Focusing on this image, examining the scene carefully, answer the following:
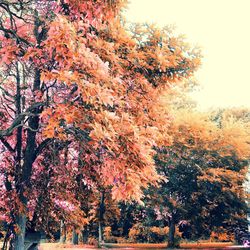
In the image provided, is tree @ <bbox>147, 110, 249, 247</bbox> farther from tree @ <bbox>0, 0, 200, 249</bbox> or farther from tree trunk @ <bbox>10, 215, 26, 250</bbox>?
tree trunk @ <bbox>10, 215, 26, 250</bbox>

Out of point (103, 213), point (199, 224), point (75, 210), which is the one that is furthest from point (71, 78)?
point (103, 213)

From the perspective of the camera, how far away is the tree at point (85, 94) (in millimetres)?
6731

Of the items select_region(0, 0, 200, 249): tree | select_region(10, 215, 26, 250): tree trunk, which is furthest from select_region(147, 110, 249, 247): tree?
select_region(10, 215, 26, 250): tree trunk

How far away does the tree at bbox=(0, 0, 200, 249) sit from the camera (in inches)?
265

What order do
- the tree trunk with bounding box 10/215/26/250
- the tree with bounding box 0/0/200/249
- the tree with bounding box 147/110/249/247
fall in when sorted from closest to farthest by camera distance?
the tree with bounding box 0/0/200/249
the tree trunk with bounding box 10/215/26/250
the tree with bounding box 147/110/249/247

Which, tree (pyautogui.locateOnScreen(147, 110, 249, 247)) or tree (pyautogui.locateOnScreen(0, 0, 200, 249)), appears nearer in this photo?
tree (pyautogui.locateOnScreen(0, 0, 200, 249))

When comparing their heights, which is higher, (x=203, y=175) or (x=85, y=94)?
(x=203, y=175)

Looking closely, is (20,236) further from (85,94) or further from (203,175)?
(203,175)

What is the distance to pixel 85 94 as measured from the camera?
255 inches

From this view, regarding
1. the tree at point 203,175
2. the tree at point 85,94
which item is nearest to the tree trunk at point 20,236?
the tree at point 85,94

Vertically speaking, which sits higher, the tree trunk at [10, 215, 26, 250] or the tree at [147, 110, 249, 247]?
the tree at [147, 110, 249, 247]

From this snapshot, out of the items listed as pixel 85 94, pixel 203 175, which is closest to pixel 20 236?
pixel 85 94

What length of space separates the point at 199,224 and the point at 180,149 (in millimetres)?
6080

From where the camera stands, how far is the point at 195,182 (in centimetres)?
2805
